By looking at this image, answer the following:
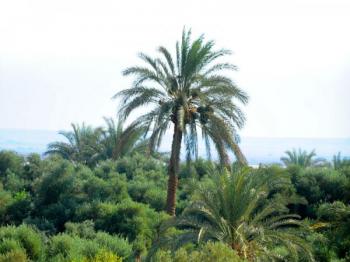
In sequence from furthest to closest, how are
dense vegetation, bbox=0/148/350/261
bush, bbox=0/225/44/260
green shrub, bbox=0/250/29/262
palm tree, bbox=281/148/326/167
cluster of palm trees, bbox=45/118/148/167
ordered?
palm tree, bbox=281/148/326/167, cluster of palm trees, bbox=45/118/148/167, bush, bbox=0/225/44/260, dense vegetation, bbox=0/148/350/261, green shrub, bbox=0/250/29/262

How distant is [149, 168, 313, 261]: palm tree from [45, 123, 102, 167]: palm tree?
25.3 m

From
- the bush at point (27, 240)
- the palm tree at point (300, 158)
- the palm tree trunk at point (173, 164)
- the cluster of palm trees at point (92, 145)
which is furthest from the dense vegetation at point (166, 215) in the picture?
the palm tree at point (300, 158)

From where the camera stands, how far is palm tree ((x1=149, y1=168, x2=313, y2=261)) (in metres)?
14.5

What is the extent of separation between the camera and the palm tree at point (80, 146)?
4112 cm

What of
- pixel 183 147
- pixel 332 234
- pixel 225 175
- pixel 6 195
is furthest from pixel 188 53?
pixel 6 195

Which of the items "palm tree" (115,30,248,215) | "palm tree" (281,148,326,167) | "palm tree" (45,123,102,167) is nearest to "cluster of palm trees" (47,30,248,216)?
"palm tree" (115,30,248,215)

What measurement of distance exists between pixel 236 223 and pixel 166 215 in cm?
511

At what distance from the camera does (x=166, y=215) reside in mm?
20031

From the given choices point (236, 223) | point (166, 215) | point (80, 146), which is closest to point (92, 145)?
point (80, 146)

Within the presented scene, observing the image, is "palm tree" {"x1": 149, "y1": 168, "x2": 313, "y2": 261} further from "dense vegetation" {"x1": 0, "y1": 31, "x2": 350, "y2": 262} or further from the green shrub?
the green shrub

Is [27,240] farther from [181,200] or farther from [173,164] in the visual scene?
[181,200]

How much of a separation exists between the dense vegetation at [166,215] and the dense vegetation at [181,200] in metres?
0.04

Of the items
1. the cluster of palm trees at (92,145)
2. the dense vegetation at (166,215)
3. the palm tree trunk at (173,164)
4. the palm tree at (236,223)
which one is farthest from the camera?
the cluster of palm trees at (92,145)

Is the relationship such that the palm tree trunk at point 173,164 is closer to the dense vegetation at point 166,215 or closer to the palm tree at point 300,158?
the dense vegetation at point 166,215
